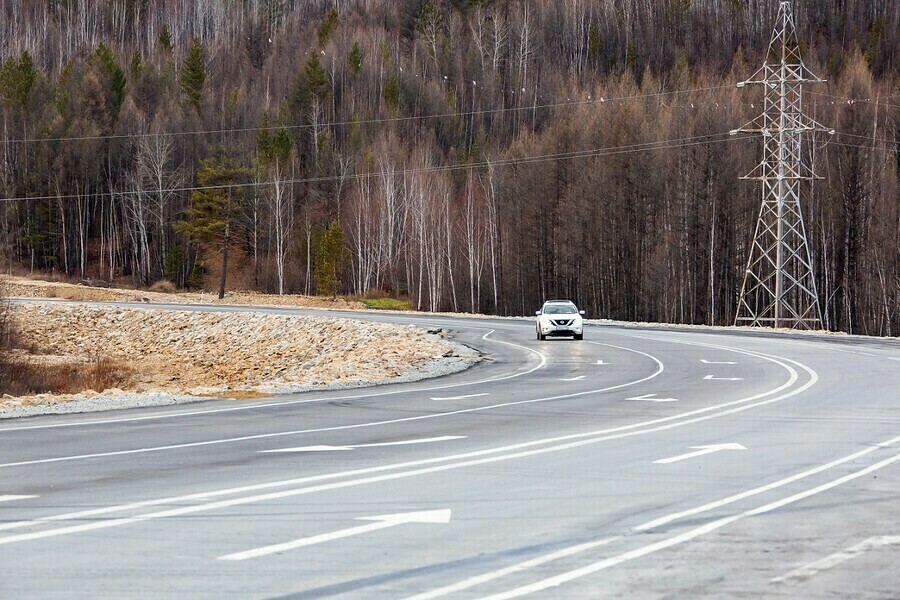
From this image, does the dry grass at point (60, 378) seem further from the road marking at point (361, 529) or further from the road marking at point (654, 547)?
the road marking at point (654, 547)

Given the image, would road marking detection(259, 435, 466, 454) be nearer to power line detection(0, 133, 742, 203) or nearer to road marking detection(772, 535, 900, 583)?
road marking detection(772, 535, 900, 583)

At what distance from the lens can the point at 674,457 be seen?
549 inches

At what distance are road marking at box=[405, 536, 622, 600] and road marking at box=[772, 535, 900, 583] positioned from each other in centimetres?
145

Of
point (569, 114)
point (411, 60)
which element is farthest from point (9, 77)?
point (569, 114)

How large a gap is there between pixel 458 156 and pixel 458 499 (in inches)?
4782

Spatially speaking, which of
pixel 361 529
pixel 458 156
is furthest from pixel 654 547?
pixel 458 156

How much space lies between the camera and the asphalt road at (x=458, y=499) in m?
7.57

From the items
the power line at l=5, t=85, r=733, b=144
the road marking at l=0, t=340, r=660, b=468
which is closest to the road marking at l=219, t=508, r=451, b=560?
the road marking at l=0, t=340, r=660, b=468

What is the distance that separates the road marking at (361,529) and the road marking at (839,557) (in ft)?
9.56

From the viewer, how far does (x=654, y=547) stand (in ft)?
28.0

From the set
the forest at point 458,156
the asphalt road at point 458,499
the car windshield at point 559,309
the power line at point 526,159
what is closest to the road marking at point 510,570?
the asphalt road at point 458,499

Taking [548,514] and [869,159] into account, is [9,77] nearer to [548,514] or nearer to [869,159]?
[869,159]

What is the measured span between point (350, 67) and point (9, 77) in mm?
40521

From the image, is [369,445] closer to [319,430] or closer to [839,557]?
[319,430]
